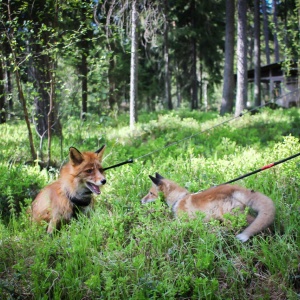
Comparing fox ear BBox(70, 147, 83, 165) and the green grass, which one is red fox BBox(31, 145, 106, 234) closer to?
fox ear BBox(70, 147, 83, 165)

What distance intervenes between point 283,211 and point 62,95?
7.42 metres

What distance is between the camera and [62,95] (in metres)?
9.95

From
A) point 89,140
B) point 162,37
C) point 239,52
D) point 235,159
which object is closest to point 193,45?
point 162,37

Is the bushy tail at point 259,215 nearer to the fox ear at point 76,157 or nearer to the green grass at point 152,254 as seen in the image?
the green grass at point 152,254

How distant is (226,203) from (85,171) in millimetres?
2299

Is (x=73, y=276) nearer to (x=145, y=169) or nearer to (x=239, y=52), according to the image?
(x=145, y=169)

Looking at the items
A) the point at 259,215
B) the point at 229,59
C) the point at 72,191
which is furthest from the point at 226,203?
the point at 229,59

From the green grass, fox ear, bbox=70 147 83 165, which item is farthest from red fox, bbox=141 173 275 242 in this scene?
fox ear, bbox=70 147 83 165

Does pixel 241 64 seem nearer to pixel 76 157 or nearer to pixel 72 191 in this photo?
pixel 76 157

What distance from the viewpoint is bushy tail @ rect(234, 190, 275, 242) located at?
3.97m

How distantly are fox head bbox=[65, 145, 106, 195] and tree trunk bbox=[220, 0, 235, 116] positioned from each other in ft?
47.2

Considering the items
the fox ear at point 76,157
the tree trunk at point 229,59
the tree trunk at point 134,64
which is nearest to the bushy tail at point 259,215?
the fox ear at point 76,157

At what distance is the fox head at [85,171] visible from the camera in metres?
5.23

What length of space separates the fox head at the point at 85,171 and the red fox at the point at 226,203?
1.03 m
